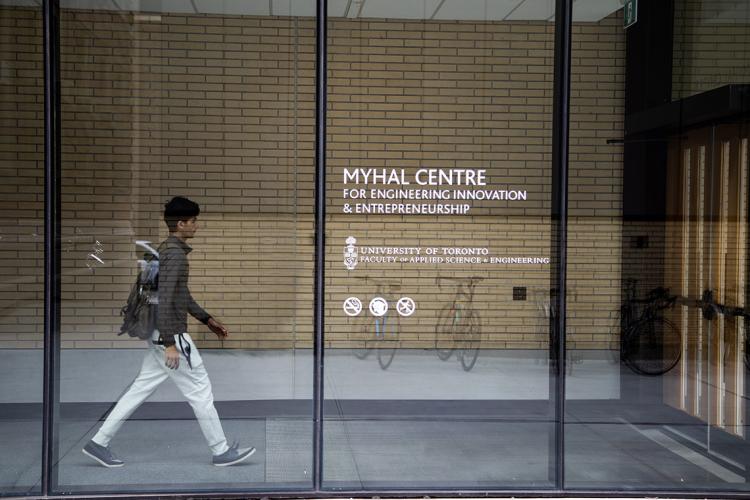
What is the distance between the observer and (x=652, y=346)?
6820mm

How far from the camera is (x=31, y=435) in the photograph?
19.7 ft

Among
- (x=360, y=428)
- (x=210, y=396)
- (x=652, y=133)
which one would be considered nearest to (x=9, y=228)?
(x=210, y=396)

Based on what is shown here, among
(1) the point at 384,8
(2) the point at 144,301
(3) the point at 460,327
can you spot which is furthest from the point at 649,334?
(2) the point at 144,301

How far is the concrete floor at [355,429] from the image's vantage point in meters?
6.03

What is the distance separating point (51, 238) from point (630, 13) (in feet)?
15.1

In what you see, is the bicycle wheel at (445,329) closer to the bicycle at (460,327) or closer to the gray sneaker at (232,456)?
the bicycle at (460,327)

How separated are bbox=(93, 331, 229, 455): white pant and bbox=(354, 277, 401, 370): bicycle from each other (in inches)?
44.0

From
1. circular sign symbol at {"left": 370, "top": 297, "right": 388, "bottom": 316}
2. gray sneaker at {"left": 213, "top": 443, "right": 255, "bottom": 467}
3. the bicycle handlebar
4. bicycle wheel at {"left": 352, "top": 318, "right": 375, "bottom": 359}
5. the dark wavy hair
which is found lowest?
gray sneaker at {"left": 213, "top": 443, "right": 255, "bottom": 467}

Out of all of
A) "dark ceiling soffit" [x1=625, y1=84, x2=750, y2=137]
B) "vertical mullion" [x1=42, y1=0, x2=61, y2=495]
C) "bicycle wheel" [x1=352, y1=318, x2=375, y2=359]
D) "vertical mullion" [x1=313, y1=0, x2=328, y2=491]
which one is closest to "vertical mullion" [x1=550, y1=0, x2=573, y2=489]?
"dark ceiling soffit" [x1=625, y1=84, x2=750, y2=137]

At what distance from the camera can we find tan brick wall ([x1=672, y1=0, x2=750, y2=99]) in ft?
22.4

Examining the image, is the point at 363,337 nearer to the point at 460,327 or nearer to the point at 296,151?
the point at 460,327

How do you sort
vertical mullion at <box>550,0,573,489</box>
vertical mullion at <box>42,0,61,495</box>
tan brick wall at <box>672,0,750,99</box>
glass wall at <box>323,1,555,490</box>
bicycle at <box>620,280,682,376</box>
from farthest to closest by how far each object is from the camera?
tan brick wall at <box>672,0,750,99</box>, bicycle at <box>620,280,682,376</box>, vertical mullion at <box>550,0,573,489</box>, glass wall at <box>323,1,555,490</box>, vertical mullion at <box>42,0,61,495</box>

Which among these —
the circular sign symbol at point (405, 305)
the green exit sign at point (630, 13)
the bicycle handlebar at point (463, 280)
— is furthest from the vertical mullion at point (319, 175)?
the green exit sign at point (630, 13)

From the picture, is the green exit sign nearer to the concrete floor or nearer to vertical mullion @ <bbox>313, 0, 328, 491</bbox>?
vertical mullion @ <bbox>313, 0, 328, 491</bbox>
